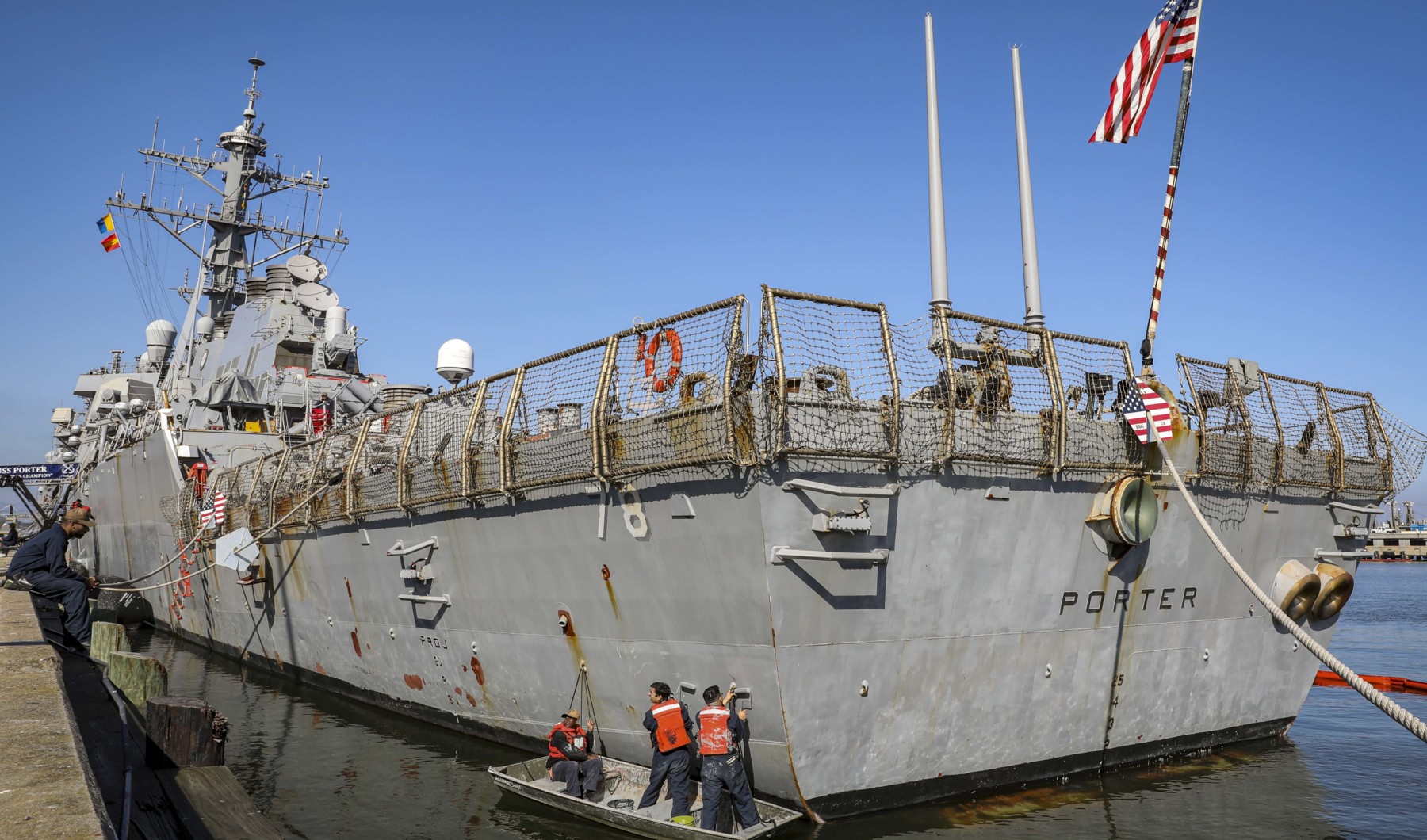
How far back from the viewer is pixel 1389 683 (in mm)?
18906

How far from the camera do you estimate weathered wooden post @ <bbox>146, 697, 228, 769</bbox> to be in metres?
8.12

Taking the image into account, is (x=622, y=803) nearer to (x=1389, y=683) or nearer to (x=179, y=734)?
(x=179, y=734)

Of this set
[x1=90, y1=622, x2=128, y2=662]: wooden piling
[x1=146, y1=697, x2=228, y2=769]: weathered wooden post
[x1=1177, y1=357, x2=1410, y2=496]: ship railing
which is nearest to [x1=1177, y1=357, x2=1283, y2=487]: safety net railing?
[x1=1177, y1=357, x2=1410, y2=496]: ship railing

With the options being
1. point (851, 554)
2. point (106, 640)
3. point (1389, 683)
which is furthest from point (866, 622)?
point (1389, 683)

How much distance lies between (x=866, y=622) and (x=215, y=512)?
15.0 m

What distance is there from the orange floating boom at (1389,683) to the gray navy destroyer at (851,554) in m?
6.94

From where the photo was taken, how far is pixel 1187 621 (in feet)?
38.6

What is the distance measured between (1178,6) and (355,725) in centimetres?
1541

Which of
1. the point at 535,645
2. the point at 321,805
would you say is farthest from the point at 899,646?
the point at 321,805

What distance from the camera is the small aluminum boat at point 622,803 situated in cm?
852

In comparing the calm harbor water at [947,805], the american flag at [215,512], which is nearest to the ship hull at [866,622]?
the calm harbor water at [947,805]

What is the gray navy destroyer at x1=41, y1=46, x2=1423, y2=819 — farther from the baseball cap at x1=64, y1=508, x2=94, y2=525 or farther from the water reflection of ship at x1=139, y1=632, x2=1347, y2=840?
the baseball cap at x1=64, y1=508, x2=94, y2=525

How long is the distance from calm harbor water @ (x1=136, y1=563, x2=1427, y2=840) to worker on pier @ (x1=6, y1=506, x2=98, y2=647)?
303cm

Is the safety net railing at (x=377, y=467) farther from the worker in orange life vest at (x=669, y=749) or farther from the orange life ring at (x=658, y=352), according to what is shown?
the worker in orange life vest at (x=669, y=749)
